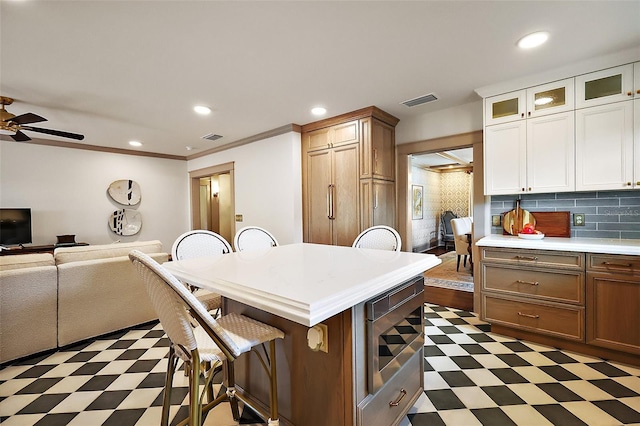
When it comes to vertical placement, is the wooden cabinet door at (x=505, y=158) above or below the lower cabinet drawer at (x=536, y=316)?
above

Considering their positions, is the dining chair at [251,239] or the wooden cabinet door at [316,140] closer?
the dining chair at [251,239]

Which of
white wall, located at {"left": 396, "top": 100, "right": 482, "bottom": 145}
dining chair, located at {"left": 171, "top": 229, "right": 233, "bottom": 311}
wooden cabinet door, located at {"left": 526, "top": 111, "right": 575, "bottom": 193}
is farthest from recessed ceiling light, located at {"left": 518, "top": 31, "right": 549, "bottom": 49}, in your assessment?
dining chair, located at {"left": 171, "top": 229, "right": 233, "bottom": 311}

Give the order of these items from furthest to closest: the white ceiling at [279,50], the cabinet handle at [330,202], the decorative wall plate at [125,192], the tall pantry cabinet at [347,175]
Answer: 1. the decorative wall plate at [125,192]
2. the cabinet handle at [330,202]
3. the tall pantry cabinet at [347,175]
4. the white ceiling at [279,50]

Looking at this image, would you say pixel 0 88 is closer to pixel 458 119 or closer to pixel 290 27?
pixel 290 27

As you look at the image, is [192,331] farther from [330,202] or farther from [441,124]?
[441,124]

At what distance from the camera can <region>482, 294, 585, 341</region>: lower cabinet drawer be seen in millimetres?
2145

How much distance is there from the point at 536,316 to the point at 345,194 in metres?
2.21

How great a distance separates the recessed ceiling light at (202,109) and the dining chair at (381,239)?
7.89 ft

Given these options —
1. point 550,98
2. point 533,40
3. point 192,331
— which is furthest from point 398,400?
point 550,98

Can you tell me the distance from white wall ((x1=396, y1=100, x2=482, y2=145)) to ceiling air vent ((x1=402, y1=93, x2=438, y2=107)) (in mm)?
392

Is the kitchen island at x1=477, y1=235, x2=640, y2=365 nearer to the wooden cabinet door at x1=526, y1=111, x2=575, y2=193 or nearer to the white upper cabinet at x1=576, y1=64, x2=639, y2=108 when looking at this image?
the wooden cabinet door at x1=526, y1=111, x2=575, y2=193

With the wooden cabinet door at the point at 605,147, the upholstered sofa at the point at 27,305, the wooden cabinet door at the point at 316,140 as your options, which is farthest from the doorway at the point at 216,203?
the wooden cabinet door at the point at 605,147

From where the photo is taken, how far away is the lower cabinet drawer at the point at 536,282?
7.02ft

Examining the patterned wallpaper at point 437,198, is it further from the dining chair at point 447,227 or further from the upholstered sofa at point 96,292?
the upholstered sofa at point 96,292
